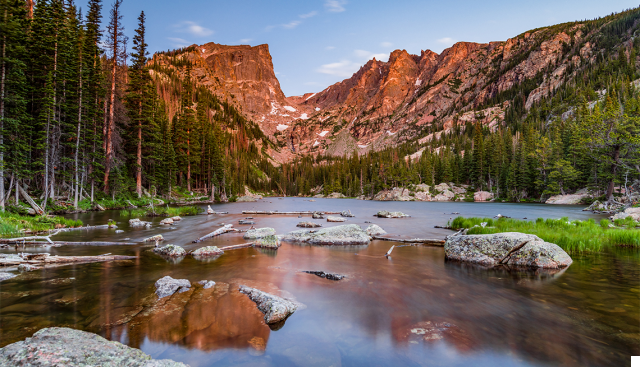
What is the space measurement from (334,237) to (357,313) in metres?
8.60

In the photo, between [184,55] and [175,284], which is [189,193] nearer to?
[175,284]

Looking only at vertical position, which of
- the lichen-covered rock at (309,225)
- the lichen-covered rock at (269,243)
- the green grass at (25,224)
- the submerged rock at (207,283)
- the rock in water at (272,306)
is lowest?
the lichen-covered rock at (309,225)

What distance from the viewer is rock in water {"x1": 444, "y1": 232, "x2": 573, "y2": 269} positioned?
9602 millimetres

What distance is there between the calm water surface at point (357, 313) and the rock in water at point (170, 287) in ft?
0.92

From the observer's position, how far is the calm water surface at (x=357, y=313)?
4551 millimetres

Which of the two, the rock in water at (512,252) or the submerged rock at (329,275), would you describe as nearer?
the submerged rock at (329,275)

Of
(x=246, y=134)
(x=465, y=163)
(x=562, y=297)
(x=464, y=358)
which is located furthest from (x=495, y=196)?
(x=246, y=134)

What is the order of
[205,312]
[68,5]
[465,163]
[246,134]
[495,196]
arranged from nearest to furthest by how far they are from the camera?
A: [205,312], [68,5], [495,196], [465,163], [246,134]

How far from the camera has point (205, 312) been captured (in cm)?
597

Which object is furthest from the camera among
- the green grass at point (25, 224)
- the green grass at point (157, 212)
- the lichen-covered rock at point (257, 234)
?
the green grass at point (157, 212)

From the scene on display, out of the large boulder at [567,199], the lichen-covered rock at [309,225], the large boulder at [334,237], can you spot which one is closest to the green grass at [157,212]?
the lichen-covered rock at [309,225]

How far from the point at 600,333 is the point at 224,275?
32.4ft

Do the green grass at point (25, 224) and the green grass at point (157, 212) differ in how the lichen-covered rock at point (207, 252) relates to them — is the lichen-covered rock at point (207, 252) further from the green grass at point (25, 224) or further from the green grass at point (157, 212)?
the green grass at point (157, 212)

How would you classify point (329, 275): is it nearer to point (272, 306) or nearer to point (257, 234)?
point (272, 306)
